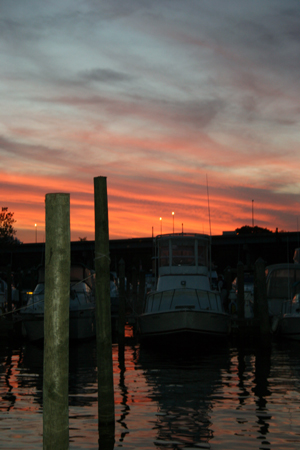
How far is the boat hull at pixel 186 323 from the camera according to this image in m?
24.2

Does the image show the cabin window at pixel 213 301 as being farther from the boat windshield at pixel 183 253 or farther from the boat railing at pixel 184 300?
the boat windshield at pixel 183 253

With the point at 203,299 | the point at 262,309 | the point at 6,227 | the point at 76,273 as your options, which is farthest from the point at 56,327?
the point at 6,227

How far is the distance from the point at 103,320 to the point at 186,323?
1427 centimetres

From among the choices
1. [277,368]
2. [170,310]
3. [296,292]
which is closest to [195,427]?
[277,368]

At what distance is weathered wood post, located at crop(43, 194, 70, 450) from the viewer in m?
6.25

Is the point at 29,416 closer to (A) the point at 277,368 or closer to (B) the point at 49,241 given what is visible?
(B) the point at 49,241

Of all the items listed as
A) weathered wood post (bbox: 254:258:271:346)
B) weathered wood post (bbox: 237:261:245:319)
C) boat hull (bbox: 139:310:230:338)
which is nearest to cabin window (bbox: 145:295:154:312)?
boat hull (bbox: 139:310:230:338)

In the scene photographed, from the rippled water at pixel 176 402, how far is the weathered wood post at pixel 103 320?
460 mm

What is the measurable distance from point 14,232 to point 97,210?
7287cm

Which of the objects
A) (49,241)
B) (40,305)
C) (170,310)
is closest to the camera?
(49,241)

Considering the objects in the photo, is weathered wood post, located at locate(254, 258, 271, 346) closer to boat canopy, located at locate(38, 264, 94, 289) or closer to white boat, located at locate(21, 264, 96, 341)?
white boat, located at locate(21, 264, 96, 341)

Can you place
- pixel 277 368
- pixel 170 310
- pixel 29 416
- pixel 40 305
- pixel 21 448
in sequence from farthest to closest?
pixel 40 305 < pixel 170 310 < pixel 277 368 < pixel 29 416 < pixel 21 448

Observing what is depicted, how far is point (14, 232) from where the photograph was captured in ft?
267

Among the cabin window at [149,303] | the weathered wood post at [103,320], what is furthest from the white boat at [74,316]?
the weathered wood post at [103,320]
